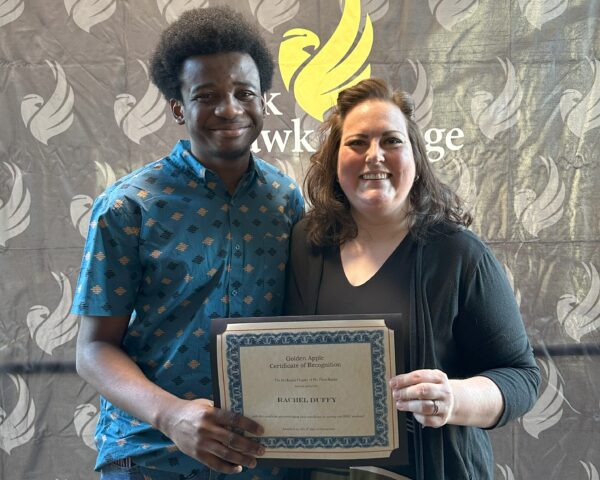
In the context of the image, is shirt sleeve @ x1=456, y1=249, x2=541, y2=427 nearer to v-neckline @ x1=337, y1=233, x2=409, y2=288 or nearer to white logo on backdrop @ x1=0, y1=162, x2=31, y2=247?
v-neckline @ x1=337, y1=233, x2=409, y2=288

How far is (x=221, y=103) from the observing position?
136cm

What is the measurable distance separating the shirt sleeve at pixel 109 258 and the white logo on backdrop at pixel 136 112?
1.22 meters

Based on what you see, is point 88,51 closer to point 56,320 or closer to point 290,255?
point 56,320

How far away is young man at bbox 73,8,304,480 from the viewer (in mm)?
1299

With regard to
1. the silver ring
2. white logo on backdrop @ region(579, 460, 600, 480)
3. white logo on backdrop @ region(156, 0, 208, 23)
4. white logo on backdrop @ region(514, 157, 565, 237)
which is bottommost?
white logo on backdrop @ region(579, 460, 600, 480)

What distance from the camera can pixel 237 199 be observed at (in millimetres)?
1433

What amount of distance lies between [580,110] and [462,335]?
1541 mm

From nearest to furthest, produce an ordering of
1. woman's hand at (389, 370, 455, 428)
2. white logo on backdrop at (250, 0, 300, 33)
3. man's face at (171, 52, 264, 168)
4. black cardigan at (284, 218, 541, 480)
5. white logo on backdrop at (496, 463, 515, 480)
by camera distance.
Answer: woman's hand at (389, 370, 455, 428) → black cardigan at (284, 218, 541, 480) → man's face at (171, 52, 264, 168) → white logo on backdrop at (250, 0, 300, 33) → white logo on backdrop at (496, 463, 515, 480)

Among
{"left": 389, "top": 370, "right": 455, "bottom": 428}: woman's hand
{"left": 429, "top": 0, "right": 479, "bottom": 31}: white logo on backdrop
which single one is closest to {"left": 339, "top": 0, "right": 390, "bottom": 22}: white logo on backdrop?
{"left": 429, "top": 0, "right": 479, "bottom": 31}: white logo on backdrop

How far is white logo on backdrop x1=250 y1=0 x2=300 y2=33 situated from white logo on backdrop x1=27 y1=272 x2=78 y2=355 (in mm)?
1266

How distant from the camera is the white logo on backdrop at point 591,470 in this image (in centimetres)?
254

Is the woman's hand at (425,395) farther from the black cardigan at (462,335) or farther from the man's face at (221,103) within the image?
the man's face at (221,103)

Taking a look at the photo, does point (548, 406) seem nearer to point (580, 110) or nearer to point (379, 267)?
point (580, 110)

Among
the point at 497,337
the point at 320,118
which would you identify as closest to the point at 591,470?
the point at 497,337
